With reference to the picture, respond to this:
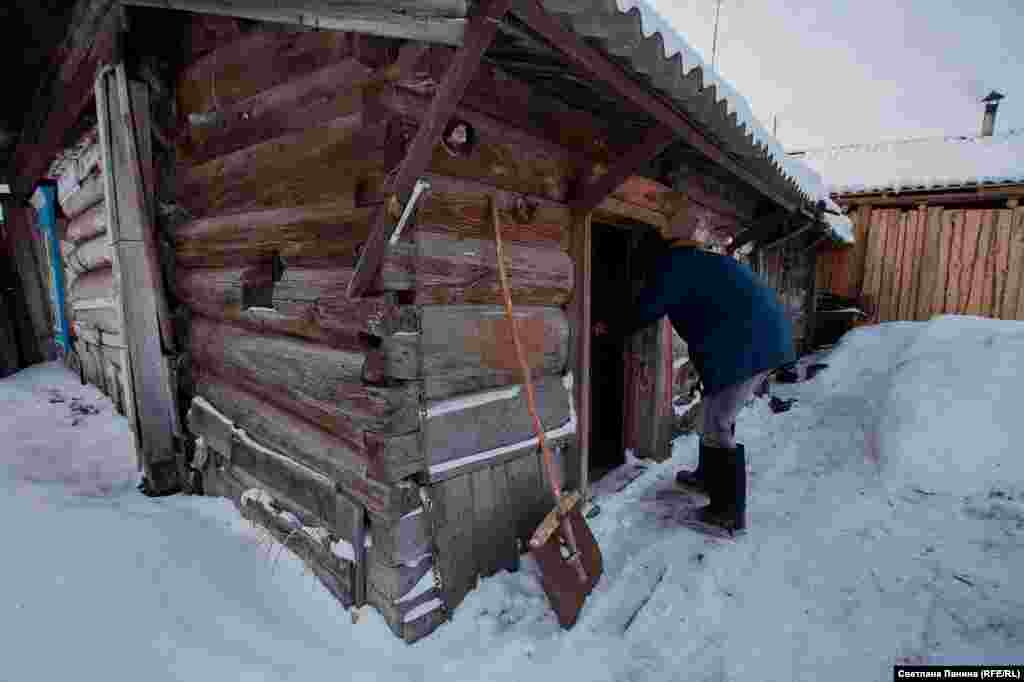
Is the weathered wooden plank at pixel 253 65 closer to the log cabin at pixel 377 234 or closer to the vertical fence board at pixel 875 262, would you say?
the log cabin at pixel 377 234

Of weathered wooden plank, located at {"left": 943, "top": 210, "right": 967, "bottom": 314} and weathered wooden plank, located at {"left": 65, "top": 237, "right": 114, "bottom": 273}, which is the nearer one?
weathered wooden plank, located at {"left": 65, "top": 237, "right": 114, "bottom": 273}

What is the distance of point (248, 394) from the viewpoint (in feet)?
9.40

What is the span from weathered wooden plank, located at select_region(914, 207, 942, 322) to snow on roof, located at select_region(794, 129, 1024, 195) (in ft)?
2.07

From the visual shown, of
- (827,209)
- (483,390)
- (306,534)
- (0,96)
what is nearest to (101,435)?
(306,534)

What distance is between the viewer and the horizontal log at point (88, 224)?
14.0ft

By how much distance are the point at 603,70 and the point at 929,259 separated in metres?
11.2

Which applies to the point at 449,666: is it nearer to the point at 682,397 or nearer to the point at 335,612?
the point at 335,612

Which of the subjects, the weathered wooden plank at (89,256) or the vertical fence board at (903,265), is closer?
the weathered wooden plank at (89,256)

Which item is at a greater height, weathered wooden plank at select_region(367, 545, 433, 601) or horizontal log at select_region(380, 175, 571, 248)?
horizontal log at select_region(380, 175, 571, 248)

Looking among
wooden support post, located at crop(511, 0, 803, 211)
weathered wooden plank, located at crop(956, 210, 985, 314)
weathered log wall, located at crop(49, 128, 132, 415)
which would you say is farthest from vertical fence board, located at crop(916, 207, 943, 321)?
weathered log wall, located at crop(49, 128, 132, 415)

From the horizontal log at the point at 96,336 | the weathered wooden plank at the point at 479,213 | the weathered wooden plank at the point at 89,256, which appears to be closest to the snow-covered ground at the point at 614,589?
the horizontal log at the point at 96,336

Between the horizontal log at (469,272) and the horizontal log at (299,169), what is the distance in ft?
1.18

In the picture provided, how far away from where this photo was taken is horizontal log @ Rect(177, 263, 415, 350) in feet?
6.08

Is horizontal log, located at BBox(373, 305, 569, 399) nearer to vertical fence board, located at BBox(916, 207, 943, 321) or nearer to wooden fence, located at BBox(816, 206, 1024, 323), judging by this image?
wooden fence, located at BBox(816, 206, 1024, 323)
